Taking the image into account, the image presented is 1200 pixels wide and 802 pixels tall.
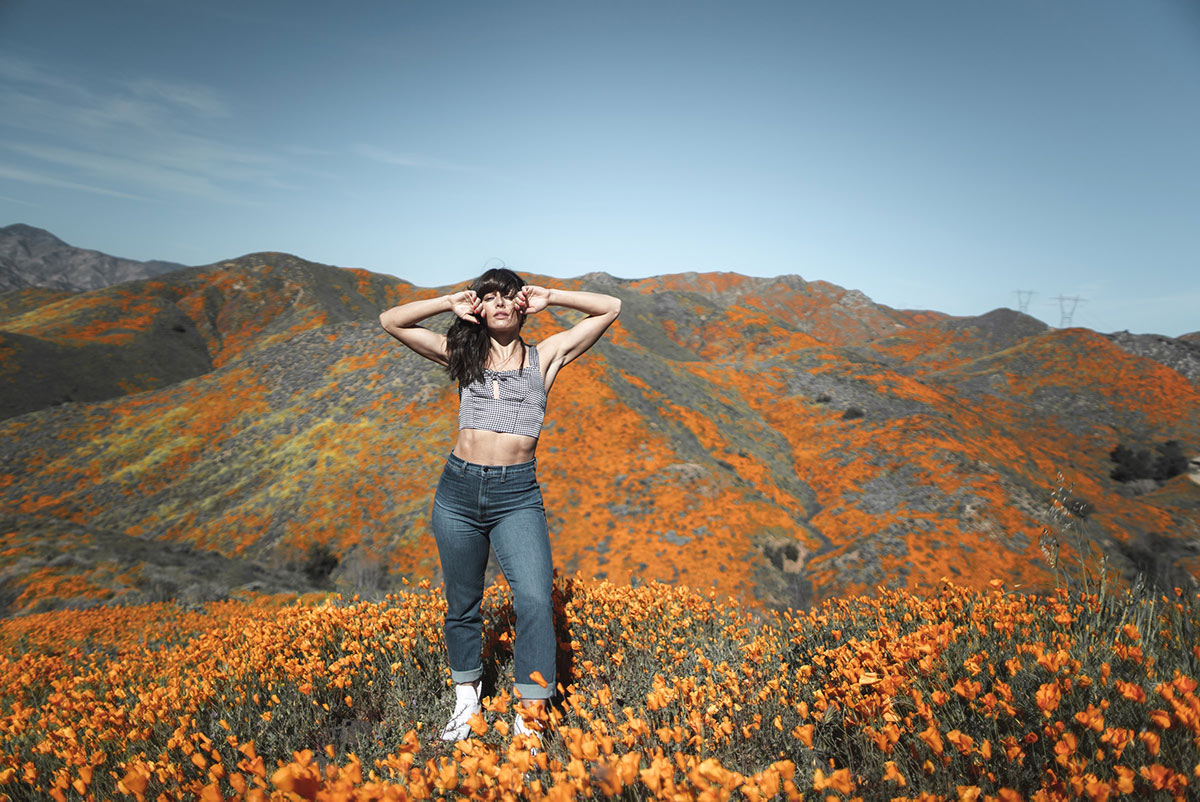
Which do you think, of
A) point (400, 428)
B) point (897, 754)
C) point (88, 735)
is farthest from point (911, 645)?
point (400, 428)

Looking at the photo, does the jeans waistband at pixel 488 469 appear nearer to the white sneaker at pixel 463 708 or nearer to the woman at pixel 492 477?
the woman at pixel 492 477

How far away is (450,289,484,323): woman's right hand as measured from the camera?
3.36 meters

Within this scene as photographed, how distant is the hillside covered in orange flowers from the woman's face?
396 cm

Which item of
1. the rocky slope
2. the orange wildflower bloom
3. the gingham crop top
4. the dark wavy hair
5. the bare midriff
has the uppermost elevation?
the rocky slope

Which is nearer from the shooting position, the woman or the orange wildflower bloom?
the orange wildflower bloom

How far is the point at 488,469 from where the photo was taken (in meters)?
3.09

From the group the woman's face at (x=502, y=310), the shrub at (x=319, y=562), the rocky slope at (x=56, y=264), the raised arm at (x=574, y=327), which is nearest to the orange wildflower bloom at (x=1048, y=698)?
the raised arm at (x=574, y=327)

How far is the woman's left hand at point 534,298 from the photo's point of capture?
3.43 meters

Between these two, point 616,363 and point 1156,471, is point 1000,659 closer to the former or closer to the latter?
point 616,363

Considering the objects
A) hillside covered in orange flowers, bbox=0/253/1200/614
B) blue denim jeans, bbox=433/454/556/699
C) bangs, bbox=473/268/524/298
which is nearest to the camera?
blue denim jeans, bbox=433/454/556/699

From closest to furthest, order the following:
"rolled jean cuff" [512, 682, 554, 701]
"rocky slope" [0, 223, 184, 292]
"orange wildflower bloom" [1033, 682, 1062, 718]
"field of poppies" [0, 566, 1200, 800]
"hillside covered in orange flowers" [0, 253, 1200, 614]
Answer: "field of poppies" [0, 566, 1200, 800] → "orange wildflower bloom" [1033, 682, 1062, 718] → "rolled jean cuff" [512, 682, 554, 701] → "hillside covered in orange flowers" [0, 253, 1200, 614] → "rocky slope" [0, 223, 184, 292]

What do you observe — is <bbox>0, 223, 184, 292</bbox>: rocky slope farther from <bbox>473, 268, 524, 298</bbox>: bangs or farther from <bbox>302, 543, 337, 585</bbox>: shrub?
<bbox>473, 268, 524, 298</bbox>: bangs

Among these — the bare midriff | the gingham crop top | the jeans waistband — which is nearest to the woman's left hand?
the gingham crop top

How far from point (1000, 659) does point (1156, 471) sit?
3450 cm
